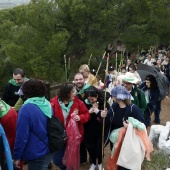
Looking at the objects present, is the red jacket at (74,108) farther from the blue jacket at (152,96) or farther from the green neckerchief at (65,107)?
the blue jacket at (152,96)

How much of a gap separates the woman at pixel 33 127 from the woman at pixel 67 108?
66 cm

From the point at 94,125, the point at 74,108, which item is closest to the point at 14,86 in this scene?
the point at 74,108

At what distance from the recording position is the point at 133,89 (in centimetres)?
494

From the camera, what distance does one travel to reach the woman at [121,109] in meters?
3.64

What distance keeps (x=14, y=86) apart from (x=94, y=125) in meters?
1.30

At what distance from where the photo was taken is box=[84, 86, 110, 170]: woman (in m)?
4.08

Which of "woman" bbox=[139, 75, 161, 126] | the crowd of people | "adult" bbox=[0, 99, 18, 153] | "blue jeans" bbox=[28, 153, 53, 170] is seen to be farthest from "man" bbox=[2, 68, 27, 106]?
"woman" bbox=[139, 75, 161, 126]

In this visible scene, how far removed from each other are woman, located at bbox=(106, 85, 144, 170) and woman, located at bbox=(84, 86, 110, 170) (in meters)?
0.30

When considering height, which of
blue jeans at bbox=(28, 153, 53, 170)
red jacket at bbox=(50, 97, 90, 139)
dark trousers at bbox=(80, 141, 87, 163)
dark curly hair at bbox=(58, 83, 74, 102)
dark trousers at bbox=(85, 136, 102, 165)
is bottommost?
dark trousers at bbox=(80, 141, 87, 163)

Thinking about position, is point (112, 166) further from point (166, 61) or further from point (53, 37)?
point (53, 37)

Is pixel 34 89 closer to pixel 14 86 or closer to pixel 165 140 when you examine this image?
pixel 14 86

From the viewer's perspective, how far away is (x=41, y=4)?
2005 centimetres

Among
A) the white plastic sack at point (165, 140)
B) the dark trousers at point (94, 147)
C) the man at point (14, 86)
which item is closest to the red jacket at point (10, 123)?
the man at point (14, 86)

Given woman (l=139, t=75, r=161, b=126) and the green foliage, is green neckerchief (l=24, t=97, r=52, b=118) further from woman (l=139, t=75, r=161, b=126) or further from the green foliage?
woman (l=139, t=75, r=161, b=126)
